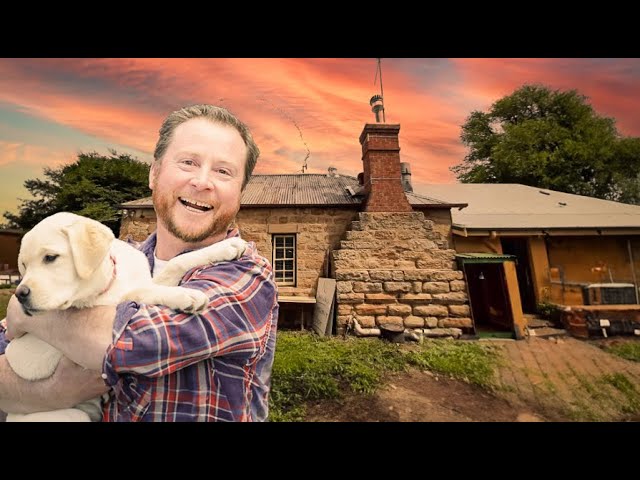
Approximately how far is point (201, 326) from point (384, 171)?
18.8 ft

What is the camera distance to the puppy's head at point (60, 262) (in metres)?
0.88

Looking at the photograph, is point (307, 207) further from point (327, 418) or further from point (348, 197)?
point (327, 418)

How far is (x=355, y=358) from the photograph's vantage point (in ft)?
14.2

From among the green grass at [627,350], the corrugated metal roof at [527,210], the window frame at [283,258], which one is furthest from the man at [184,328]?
the green grass at [627,350]

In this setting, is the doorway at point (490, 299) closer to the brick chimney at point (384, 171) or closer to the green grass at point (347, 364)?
the green grass at point (347, 364)

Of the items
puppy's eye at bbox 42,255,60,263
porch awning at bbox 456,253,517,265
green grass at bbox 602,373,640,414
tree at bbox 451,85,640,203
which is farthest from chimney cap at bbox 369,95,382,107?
tree at bbox 451,85,640,203

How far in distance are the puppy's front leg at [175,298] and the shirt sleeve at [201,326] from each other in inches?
0.9

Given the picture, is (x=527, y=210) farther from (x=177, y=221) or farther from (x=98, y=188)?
(x=98, y=188)

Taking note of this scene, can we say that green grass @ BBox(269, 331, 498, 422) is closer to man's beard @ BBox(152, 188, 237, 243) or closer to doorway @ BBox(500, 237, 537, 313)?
man's beard @ BBox(152, 188, 237, 243)

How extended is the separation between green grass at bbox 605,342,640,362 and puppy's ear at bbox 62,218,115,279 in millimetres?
7444

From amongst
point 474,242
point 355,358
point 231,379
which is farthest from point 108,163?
point 474,242

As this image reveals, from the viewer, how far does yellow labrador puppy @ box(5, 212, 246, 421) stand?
884 mm
